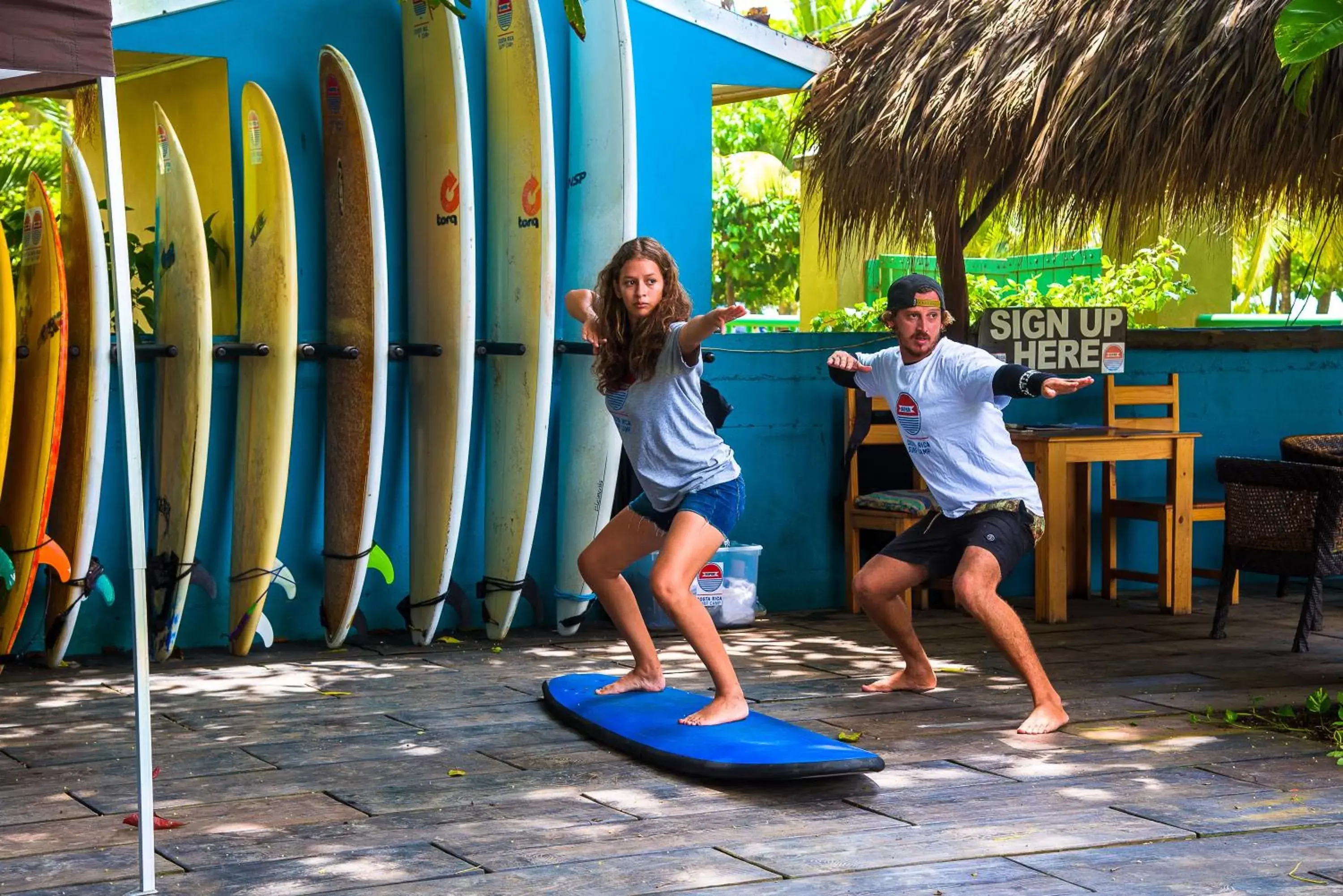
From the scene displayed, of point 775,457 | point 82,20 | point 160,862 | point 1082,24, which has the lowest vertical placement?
point 160,862

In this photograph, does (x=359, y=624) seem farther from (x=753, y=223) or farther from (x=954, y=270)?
(x=753, y=223)

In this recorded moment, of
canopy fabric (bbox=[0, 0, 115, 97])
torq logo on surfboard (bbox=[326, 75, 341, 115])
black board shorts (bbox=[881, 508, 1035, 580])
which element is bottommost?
black board shorts (bbox=[881, 508, 1035, 580])

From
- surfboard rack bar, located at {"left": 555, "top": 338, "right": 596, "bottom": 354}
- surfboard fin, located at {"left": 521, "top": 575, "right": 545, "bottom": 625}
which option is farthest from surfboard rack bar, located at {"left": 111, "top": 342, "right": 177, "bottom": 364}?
surfboard fin, located at {"left": 521, "top": 575, "right": 545, "bottom": 625}

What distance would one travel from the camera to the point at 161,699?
5090mm

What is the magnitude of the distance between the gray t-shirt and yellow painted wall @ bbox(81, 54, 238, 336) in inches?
85.5

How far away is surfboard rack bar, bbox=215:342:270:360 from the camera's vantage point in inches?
226

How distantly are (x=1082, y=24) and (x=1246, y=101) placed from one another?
0.90m

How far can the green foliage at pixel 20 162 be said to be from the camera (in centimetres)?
657

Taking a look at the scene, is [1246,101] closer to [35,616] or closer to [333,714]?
[333,714]

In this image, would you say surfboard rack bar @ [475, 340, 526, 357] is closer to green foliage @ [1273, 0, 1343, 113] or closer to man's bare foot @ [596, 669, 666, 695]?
man's bare foot @ [596, 669, 666, 695]

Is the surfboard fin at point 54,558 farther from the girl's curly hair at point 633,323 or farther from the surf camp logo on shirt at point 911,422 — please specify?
the surf camp logo on shirt at point 911,422

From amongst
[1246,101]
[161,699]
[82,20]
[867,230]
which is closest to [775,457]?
[867,230]

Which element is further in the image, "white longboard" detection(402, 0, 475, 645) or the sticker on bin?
the sticker on bin

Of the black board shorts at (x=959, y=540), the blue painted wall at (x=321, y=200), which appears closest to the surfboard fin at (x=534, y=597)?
the blue painted wall at (x=321, y=200)
